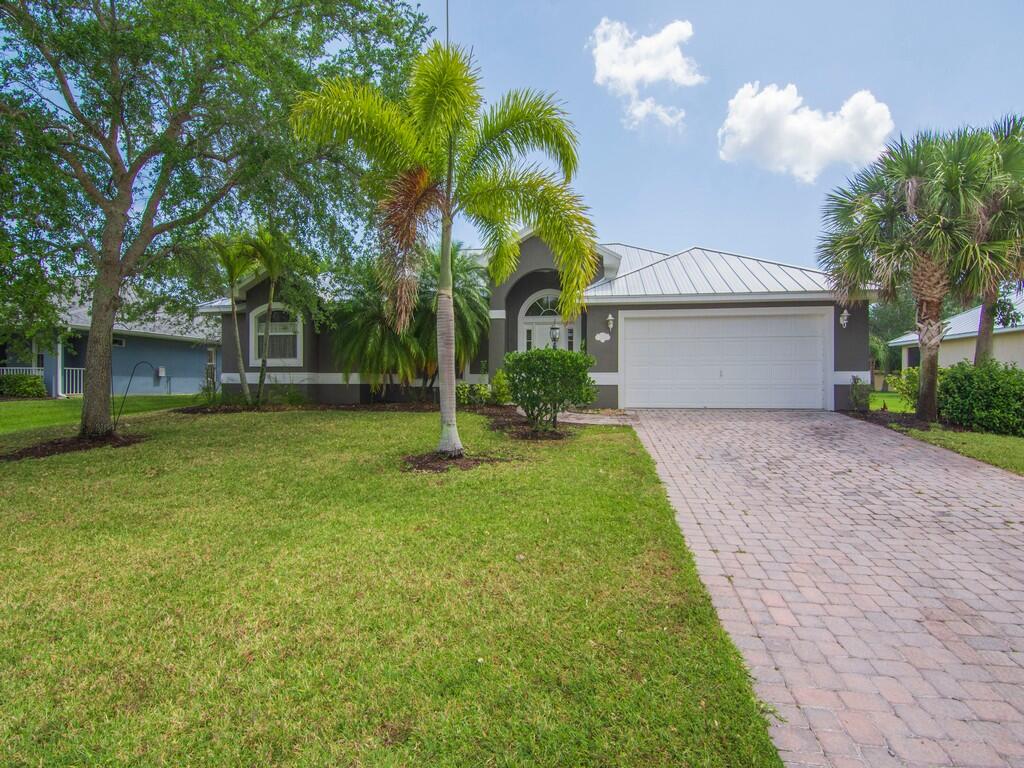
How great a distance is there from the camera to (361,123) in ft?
21.4

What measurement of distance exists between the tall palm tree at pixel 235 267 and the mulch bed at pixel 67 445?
15.0ft

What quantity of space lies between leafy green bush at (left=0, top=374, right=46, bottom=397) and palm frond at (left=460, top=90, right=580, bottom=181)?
65.0 feet

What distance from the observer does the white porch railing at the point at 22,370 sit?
18.3m

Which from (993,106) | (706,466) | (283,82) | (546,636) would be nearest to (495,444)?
(706,466)

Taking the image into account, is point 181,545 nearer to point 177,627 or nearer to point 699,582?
point 177,627

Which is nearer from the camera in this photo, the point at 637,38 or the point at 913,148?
the point at 913,148

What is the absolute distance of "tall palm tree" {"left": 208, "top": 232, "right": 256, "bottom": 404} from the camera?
11.7 m

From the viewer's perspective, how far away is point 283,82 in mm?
7484

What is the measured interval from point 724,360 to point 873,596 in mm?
10147

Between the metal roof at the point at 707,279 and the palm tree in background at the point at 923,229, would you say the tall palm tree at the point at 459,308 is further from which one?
the palm tree in background at the point at 923,229

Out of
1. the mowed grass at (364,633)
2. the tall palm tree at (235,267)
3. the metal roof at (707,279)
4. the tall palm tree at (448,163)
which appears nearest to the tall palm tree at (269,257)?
the tall palm tree at (235,267)

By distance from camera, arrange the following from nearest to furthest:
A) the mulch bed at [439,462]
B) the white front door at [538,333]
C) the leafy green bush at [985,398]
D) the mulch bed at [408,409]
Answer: the mulch bed at [439,462]
the leafy green bush at [985,398]
the mulch bed at [408,409]
the white front door at [538,333]

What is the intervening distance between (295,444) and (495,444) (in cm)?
340

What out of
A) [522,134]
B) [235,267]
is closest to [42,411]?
[235,267]
